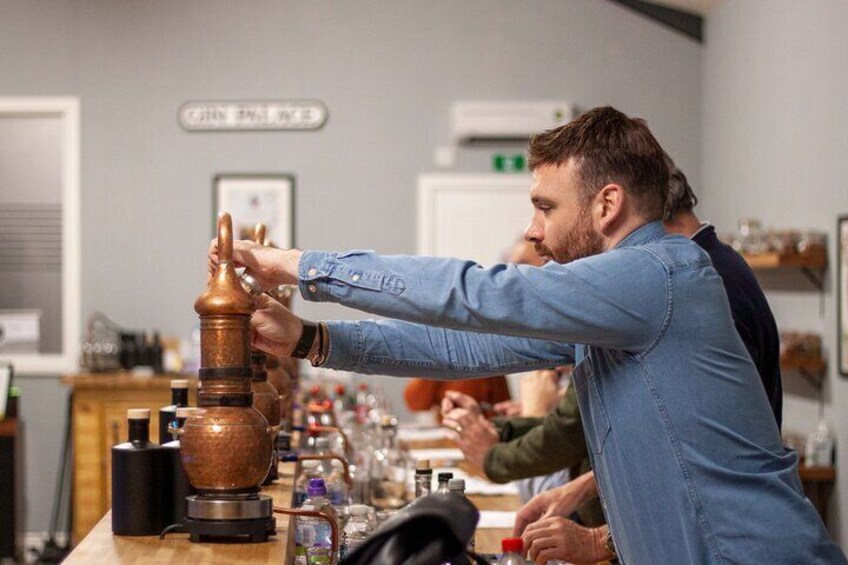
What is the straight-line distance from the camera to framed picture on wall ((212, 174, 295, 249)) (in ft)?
29.3

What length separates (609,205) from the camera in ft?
7.03

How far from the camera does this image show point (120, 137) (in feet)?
29.3

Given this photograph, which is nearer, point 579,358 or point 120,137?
point 579,358

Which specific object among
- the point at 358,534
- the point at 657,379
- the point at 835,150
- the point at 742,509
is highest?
the point at 835,150

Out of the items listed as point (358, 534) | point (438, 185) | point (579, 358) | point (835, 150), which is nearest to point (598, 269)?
point (579, 358)

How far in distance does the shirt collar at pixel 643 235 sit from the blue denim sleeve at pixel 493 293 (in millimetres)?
147

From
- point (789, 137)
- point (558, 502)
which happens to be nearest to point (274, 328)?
point (558, 502)

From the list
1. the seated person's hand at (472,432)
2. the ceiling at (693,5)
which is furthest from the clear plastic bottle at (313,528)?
the ceiling at (693,5)

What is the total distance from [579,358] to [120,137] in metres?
7.12

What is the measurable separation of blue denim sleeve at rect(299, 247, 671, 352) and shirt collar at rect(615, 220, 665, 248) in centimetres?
15

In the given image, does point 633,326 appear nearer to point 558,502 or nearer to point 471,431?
point 558,502

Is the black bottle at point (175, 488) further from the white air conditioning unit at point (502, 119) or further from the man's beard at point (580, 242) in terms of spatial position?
the white air conditioning unit at point (502, 119)

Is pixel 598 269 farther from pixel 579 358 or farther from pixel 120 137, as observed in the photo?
pixel 120 137

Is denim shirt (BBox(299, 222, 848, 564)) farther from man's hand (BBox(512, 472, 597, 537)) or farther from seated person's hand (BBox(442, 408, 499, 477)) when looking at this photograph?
seated person's hand (BBox(442, 408, 499, 477))
